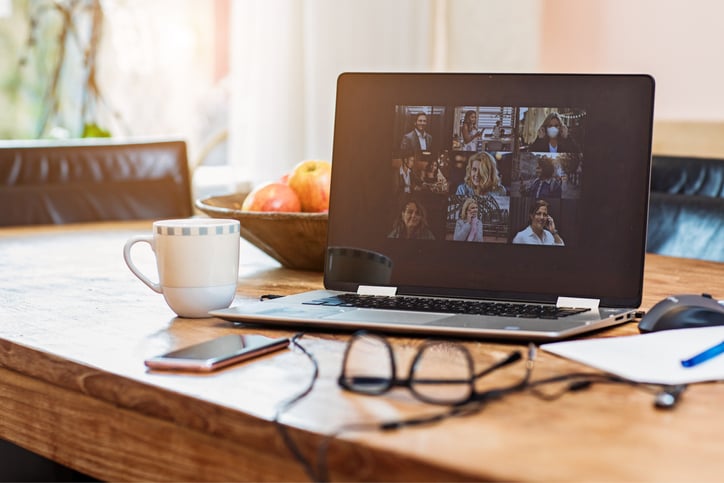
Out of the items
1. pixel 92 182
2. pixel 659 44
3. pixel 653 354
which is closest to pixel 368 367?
pixel 653 354

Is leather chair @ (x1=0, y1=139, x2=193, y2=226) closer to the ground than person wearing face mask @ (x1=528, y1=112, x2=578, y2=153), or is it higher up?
closer to the ground

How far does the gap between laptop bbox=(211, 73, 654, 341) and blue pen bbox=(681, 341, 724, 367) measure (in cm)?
14

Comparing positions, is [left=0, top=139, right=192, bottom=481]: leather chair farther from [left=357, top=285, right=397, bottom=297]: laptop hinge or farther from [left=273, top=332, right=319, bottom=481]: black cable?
[left=273, top=332, right=319, bottom=481]: black cable

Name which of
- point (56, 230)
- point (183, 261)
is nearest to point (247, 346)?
point (183, 261)

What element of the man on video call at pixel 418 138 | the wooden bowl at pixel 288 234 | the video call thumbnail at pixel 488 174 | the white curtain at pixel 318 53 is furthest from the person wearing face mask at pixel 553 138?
the white curtain at pixel 318 53

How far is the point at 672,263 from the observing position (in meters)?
1.50

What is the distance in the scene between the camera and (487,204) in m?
1.04

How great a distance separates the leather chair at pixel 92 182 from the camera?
7.08 ft

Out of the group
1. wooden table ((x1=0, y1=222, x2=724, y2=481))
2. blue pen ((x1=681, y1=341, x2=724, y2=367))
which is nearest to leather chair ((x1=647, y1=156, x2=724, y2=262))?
wooden table ((x1=0, y1=222, x2=724, y2=481))

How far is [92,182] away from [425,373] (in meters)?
1.67

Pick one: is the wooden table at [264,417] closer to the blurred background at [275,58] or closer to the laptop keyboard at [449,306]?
the laptop keyboard at [449,306]

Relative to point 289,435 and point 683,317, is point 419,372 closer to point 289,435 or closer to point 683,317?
point 289,435

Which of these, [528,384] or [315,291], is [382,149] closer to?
[315,291]

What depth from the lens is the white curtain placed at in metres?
2.99
